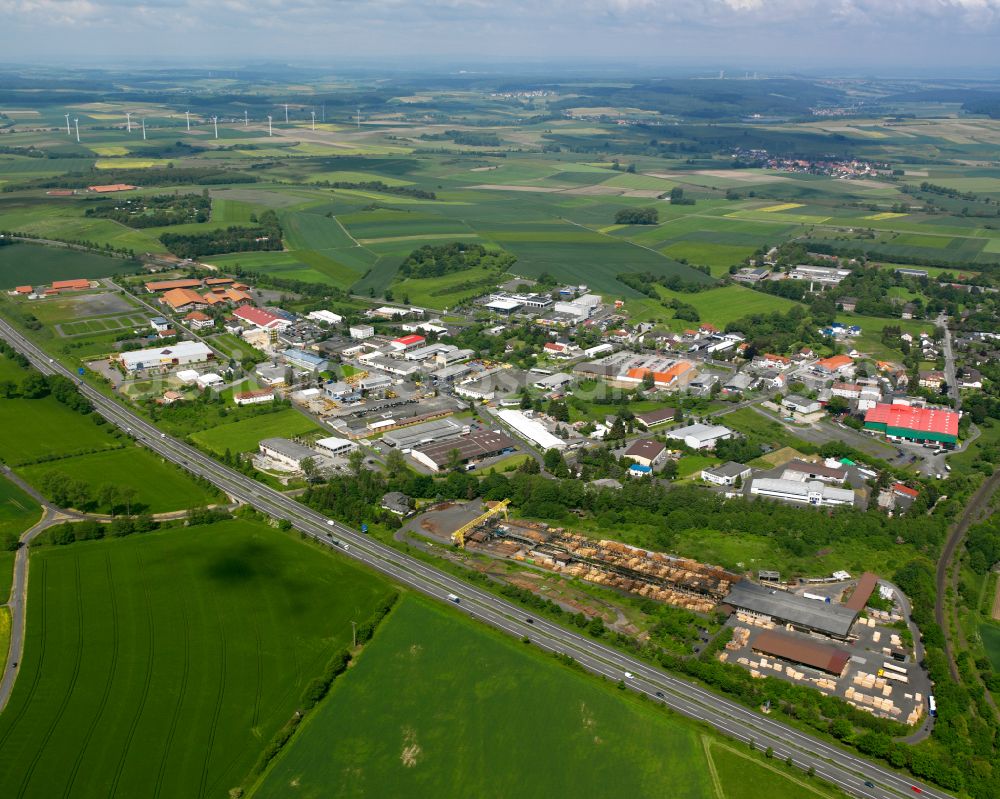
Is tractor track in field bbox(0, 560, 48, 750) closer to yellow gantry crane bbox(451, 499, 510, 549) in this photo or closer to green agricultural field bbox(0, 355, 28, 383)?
yellow gantry crane bbox(451, 499, 510, 549)

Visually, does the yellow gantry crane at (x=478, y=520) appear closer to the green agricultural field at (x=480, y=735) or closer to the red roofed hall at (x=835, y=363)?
the green agricultural field at (x=480, y=735)

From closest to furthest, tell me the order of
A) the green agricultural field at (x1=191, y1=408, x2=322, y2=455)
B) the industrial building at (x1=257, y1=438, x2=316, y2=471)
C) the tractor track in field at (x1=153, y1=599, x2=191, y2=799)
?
the tractor track in field at (x1=153, y1=599, x2=191, y2=799), the industrial building at (x1=257, y1=438, x2=316, y2=471), the green agricultural field at (x1=191, y1=408, x2=322, y2=455)

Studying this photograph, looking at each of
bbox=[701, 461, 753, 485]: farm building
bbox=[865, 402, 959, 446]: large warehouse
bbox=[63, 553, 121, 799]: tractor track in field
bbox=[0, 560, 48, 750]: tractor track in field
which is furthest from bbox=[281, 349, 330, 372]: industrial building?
bbox=[865, 402, 959, 446]: large warehouse

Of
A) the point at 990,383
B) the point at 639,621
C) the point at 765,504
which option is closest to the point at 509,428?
the point at 765,504

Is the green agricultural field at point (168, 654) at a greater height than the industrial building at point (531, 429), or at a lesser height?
lesser

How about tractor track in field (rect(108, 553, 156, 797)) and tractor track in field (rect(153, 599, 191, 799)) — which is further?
tractor track in field (rect(153, 599, 191, 799))

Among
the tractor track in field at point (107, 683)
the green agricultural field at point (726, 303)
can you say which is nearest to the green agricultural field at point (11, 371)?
the tractor track in field at point (107, 683)
